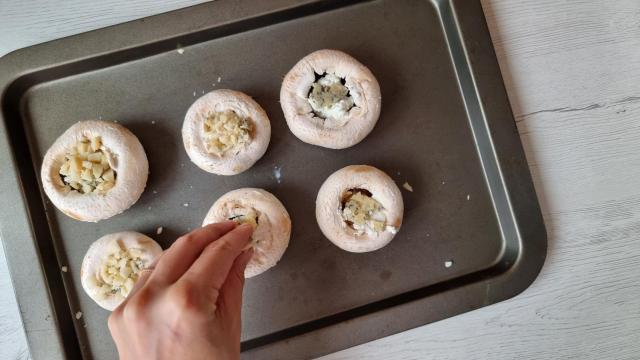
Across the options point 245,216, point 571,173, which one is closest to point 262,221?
point 245,216

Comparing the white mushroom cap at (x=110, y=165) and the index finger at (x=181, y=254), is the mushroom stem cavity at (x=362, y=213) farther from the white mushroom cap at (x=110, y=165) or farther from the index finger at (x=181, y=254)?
the white mushroom cap at (x=110, y=165)

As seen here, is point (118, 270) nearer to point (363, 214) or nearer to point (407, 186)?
point (363, 214)

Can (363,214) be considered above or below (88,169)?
below

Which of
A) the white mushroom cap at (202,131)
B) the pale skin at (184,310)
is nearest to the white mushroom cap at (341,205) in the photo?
the white mushroom cap at (202,131)

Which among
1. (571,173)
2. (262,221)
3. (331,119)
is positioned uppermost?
(331,119)

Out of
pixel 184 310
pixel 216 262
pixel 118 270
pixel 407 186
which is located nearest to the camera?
pixel 184 310

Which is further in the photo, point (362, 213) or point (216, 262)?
point (362, 213)

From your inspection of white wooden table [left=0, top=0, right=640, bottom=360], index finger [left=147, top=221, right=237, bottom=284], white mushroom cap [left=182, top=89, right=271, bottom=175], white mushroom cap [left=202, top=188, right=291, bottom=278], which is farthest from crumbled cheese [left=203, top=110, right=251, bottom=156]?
white wooden table [left=0, top=0, right=640, bottom=360]
